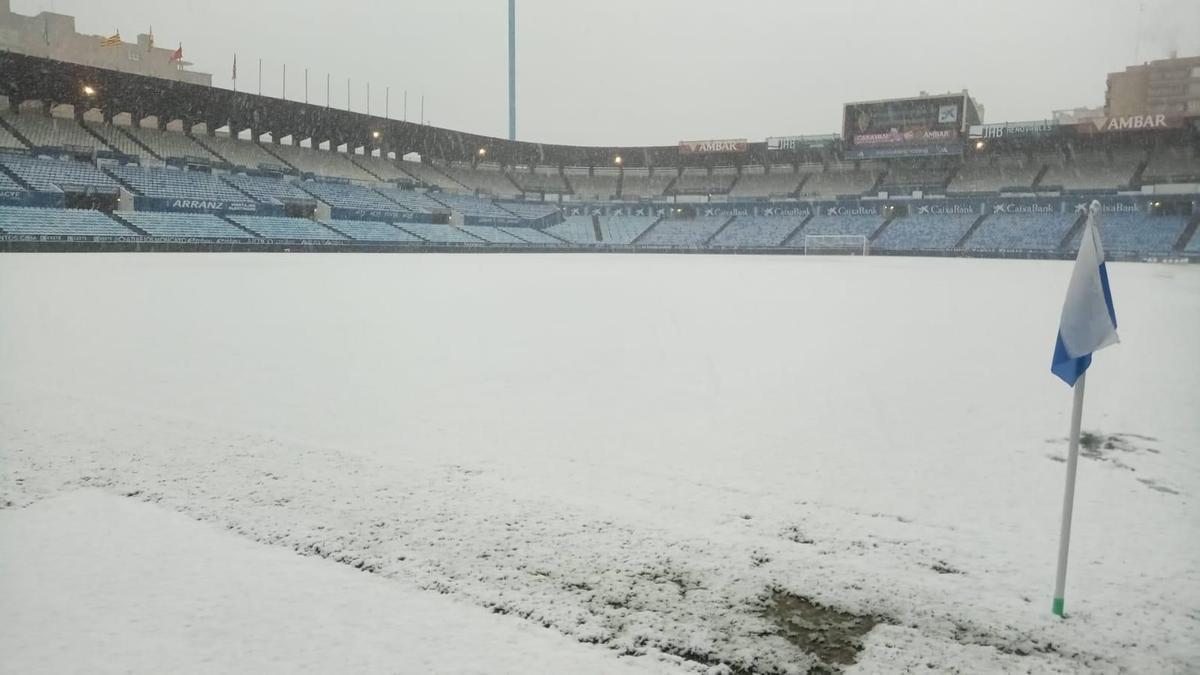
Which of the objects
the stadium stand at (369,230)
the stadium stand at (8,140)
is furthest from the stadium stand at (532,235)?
the stadium stand at (8,140)

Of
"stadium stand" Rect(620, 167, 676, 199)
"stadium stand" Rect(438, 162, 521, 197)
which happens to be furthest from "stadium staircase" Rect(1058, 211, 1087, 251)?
"stadium stand" Rect(438, 162, 521, 197)

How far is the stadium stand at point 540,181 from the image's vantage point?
71.3 meters

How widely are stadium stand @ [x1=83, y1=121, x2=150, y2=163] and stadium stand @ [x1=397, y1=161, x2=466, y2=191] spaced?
70.3 feet

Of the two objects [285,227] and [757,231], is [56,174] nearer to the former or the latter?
[285,227]

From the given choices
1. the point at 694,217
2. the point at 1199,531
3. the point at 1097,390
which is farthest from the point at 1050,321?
the point at 694,217

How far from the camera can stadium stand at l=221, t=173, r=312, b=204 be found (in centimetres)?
4475

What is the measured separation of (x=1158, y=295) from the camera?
65.5 feet

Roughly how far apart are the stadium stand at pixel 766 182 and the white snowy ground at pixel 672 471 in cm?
5889

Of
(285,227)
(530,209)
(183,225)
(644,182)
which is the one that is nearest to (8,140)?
(183,225)

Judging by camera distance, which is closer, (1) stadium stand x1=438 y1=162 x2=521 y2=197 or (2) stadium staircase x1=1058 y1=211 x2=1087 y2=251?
(2) stadium staircase x1=1058 y1=211 x2=1087 y2=251

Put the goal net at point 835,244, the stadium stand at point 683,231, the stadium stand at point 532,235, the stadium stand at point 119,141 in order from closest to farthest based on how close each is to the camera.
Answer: the stadium stand at point 119,141 < the goal net at point 835,244 < the stadium stand at point 532,235 < the stadium stand at point 683,231

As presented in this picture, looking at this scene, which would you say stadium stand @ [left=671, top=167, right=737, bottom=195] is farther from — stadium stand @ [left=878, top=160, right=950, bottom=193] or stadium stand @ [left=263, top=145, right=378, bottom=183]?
stadium stand @ [left=263, top=145, right=378, bottom=183]

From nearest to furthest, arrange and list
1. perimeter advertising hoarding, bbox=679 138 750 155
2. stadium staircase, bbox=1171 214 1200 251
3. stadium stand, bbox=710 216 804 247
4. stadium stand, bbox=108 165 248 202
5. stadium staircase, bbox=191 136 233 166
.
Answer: stadium stand, bbox=108 165 248 202 < stadium staircase, bbox=1171 214 1200 251 < stadium staircase, bbox=191 136 233 166 < stadium stand, bbox=710 216 804 247 < perimeter advertising hoarding, bbox=679 138 750 155

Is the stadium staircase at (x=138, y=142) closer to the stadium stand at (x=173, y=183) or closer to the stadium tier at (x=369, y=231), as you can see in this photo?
the stadium stand at (x=173, y=183)
